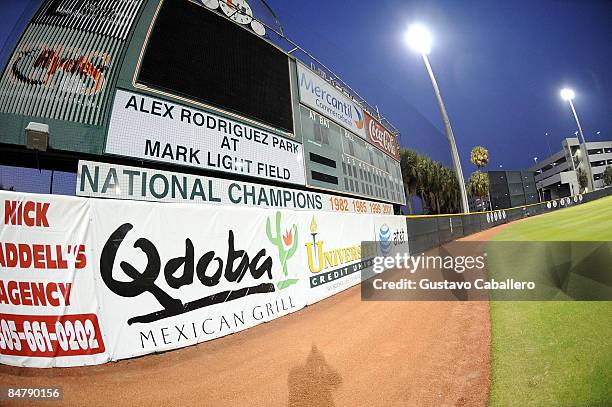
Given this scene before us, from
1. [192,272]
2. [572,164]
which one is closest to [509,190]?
[572,164]

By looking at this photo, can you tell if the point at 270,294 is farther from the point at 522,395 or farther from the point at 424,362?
the point at 522,395

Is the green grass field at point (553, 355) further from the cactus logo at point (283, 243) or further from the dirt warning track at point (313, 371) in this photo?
the cactus logo at point (283, 243)

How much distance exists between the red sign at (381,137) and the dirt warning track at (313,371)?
1372 centimetres

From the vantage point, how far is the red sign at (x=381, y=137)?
55.6 feet

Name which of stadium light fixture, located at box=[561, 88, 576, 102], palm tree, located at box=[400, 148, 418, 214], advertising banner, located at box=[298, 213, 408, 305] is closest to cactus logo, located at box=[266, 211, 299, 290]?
advertising banner, located at box=[298, 213, 408, 305]

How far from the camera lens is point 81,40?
6793 millimetres

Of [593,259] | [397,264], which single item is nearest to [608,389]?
[593,259]

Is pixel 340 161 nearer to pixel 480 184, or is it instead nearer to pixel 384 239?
pixel 384 239

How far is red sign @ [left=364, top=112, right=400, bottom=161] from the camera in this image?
55.6 feet

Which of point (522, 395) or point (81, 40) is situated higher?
point (81, 40)

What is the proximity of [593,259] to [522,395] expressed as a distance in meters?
6.96

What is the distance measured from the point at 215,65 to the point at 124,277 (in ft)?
25.1

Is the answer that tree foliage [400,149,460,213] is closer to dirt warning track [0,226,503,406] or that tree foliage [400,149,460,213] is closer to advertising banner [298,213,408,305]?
advertising banner [298,213,408,305]

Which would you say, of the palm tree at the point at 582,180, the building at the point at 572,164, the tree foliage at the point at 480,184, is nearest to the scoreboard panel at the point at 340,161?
the tree foliage at the point at 480,184
